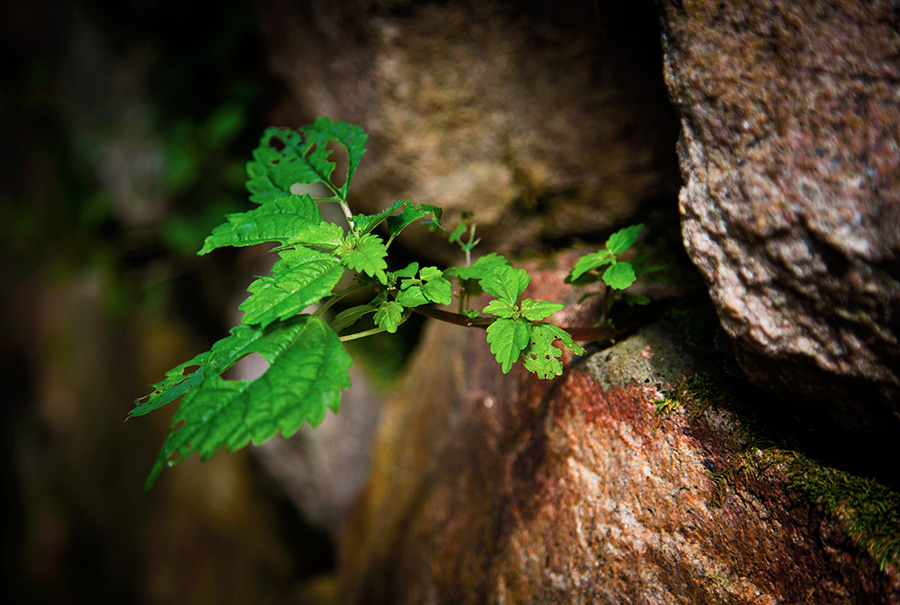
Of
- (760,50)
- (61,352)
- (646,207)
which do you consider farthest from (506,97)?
(61,352)

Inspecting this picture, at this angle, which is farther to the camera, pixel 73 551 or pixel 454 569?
pixel 73 551

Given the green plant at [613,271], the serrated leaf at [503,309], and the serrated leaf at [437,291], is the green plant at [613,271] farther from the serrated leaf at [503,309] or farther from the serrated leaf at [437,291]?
the serrated leaf at [437,291]

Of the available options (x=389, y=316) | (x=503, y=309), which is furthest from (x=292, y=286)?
(x=503, y=309)

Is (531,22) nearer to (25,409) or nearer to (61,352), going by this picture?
(61,352)

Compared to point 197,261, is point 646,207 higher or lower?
higher

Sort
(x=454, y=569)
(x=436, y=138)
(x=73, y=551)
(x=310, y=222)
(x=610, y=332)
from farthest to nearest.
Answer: (x=73, y=551)
(x=436, y=138)
(x=454, y=569)
(x=610, y=332)
(x=310, y=222)

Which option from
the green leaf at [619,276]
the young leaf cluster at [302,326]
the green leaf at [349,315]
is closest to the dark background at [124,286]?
the young leaf cluster at [302,326]

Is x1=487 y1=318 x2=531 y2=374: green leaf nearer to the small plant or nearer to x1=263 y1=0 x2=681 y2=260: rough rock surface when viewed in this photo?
the small plant

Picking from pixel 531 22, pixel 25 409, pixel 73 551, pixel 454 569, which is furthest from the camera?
pixel 25 409
